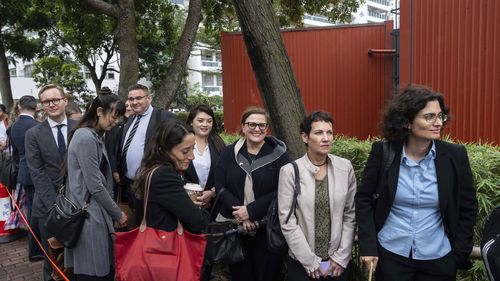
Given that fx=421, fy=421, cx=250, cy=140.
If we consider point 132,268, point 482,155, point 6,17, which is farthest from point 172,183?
point 6,17

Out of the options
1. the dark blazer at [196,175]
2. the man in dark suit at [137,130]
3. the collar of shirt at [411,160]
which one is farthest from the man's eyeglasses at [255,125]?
the collar of shirt at [411,160]

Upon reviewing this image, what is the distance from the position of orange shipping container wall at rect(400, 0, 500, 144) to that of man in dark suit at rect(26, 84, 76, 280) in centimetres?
577

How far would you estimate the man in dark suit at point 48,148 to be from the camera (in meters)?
3.83

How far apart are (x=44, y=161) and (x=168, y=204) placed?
208 cm

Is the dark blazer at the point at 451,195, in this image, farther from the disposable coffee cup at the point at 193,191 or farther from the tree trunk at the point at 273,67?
the tree trunk at the point at 273,67

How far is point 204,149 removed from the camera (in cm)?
391

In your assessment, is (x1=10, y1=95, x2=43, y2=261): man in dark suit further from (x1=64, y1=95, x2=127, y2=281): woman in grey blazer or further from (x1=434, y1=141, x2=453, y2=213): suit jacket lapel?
(x1=434, y1=141, x2=453, y2=213): suit jacket lapel

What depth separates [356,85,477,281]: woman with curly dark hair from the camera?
237 centimetres

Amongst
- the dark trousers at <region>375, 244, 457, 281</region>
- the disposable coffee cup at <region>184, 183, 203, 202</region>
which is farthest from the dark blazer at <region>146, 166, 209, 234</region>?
the dark trousers at <region>375, 244, 457, 281</region>

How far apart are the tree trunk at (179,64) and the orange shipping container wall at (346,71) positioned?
265 cm

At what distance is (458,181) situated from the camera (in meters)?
2.36

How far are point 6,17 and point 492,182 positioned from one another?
46.9 feet

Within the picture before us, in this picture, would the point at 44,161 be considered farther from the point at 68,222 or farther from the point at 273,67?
the point at 273,67

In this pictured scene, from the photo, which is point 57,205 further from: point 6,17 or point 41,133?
point 6,17
